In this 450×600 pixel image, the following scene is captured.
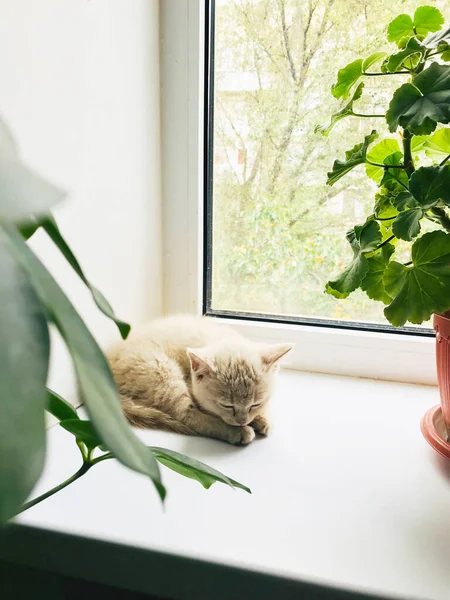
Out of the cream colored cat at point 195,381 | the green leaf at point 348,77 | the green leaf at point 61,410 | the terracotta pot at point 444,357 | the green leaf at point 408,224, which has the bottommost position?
the cream colored cat at point 195,381

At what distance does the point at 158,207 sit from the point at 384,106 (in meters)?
0.51

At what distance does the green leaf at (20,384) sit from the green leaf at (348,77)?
69 cm

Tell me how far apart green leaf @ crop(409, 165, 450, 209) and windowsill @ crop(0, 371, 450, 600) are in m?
0.39

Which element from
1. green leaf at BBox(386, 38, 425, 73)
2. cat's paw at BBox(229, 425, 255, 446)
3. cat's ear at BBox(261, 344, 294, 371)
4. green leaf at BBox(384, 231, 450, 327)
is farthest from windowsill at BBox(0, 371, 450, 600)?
green leaf at BBox(386, 38, 425, 73)

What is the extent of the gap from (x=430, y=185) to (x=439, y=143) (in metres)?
0.18

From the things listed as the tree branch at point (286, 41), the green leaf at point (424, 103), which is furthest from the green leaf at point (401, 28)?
the tree branch at point (286, 41)

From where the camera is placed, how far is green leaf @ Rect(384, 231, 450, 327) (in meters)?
0.63

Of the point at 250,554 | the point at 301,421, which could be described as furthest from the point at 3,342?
the point at 301,421

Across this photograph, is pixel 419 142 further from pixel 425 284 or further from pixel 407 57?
pixel 425 284

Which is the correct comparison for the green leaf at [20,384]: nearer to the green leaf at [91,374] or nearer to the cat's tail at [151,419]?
the green leaf at [91,374]

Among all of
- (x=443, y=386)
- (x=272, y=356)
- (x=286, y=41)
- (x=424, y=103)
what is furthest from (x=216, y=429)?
(x=286, y=41)

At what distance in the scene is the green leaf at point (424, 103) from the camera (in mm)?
602

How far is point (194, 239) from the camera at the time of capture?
43.2 inches

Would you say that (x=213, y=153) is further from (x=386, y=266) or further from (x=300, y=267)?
(x=386, y=266)
